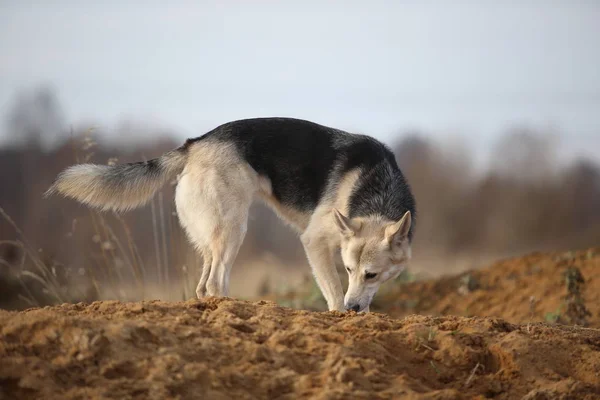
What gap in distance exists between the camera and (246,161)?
22.1 ft

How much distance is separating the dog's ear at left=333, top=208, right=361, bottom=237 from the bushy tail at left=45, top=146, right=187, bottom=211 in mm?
1637

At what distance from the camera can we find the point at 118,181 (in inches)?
259

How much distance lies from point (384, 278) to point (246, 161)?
1.70m

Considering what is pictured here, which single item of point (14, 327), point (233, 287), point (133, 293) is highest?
point (14, 327)

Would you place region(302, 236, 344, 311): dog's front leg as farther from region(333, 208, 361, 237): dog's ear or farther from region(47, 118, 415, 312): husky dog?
region(333, 208, 361, 237): dog's ear

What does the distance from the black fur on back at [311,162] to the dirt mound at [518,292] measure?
257 centimetres

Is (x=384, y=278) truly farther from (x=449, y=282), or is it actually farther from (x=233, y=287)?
(x=233, y=287)

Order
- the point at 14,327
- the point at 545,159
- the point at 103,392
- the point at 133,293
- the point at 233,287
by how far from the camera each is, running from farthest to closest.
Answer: the point at 545,159 < the point at 233,287 < the point at 133,293 < the point at 14,327 < the point at 103,392

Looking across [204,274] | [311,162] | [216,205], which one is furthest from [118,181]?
[311,162]

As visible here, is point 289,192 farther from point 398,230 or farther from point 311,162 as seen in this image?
point 398,230

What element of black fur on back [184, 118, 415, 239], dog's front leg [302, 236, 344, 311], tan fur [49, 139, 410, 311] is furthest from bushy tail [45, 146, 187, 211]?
dog's front leg [302, 236, 344, 311]

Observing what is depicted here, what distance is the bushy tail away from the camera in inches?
253

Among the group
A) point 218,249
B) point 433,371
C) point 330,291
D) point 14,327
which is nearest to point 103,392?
point 14,327

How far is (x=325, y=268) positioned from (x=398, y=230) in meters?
0.92
